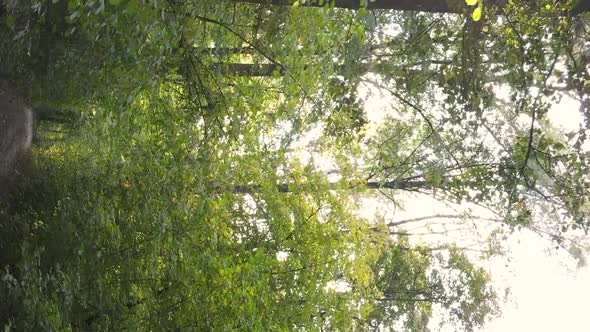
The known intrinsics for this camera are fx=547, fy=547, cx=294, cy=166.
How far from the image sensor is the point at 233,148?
423 inches

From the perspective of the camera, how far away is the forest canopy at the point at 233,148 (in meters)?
6.02

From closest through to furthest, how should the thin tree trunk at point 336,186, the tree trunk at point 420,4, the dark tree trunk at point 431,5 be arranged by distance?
1. the dark tree trunk at point 431,5
2. the tree trunk at point 420,4
3. the thin tree trunk at point 336,186

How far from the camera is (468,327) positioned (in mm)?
17203

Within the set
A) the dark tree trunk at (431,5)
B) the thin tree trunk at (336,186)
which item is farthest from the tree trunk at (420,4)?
the thin tree trunk at (336,186)

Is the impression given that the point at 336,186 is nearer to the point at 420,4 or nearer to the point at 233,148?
the point at 233,148

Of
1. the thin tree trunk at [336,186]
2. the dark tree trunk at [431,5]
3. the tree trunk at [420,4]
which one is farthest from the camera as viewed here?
the thin tree trunk at [336,186]

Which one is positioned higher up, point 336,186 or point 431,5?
point 336,186

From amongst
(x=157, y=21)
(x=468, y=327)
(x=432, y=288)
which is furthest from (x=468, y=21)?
(x=468, y=327)

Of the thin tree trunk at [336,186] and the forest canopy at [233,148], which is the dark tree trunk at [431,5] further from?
the thin tree trunk at [336,186]

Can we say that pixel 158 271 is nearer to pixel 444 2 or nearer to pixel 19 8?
pixel 19 8

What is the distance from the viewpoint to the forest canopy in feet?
19.7

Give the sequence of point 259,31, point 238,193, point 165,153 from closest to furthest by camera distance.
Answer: point 259,31, point 165,153, point 238,193

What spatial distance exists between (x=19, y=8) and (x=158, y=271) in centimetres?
396

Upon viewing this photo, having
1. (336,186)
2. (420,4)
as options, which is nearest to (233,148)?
(336,186)
